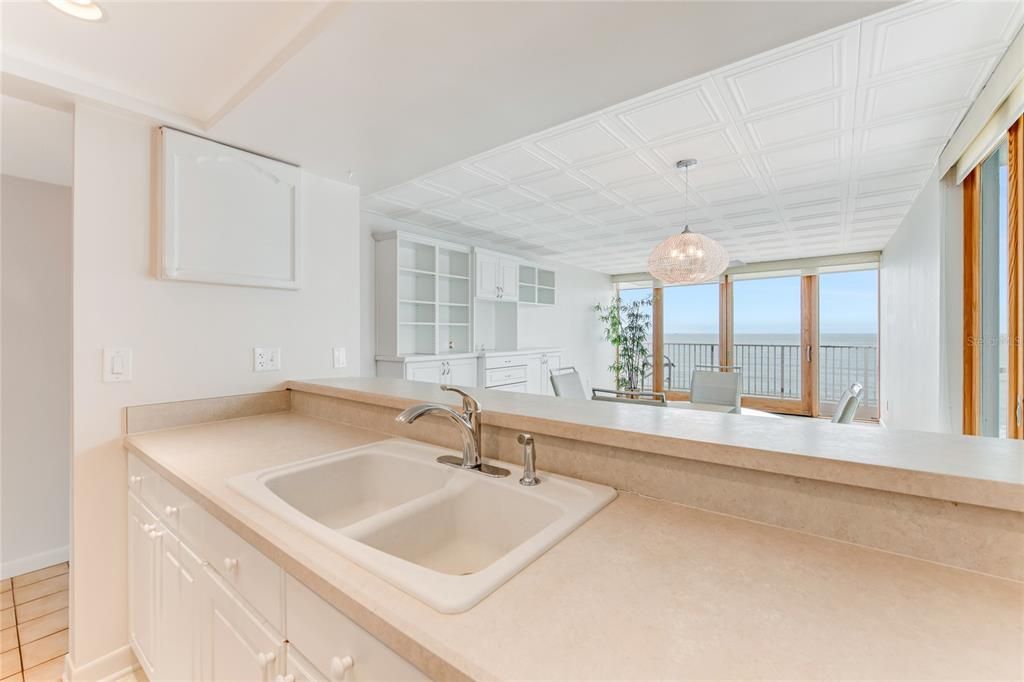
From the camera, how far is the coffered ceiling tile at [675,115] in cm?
203

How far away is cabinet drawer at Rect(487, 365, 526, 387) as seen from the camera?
451 cm

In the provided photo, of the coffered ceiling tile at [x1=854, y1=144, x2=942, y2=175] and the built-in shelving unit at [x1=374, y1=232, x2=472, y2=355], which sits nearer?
the coffered ceiling tile at [x1=854, y1=144, x2=942, y2=175]

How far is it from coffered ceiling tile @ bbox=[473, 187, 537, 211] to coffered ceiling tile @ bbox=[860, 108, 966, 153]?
6.99 feet

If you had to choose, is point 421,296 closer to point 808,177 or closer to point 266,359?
point 266,359

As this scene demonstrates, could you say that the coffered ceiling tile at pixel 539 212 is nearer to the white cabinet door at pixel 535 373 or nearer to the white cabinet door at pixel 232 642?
the white cabinet door at pixel 535 373

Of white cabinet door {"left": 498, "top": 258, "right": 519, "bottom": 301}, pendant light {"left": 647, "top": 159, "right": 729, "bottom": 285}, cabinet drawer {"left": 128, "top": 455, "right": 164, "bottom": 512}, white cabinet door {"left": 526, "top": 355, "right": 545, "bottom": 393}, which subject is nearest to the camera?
cabinet drawer {"left": 128, "top": 455, "right": 164, "bottom": 512}

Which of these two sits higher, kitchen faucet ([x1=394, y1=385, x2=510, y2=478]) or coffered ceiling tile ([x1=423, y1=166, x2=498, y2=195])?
coffered ceiling tile ([x1=423, y1=166, x2=498, y2=195])

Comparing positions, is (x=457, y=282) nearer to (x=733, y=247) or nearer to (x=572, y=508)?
(x=733, y=247)

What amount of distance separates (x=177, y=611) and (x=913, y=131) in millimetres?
3861

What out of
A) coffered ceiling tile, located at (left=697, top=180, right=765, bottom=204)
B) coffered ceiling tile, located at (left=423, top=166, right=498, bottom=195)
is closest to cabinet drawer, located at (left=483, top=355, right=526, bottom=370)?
coffered ceiling tile, located at (left=423, top=166, right=498, bottom=195)

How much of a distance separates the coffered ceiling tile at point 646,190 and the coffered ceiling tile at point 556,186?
0.94ft

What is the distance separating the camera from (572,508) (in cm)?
92

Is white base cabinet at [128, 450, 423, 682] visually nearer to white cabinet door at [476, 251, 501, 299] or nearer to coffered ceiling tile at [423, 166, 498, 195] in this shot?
coffered ceiling tile at [423, 166, 498, 195]

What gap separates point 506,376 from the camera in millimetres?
4750
